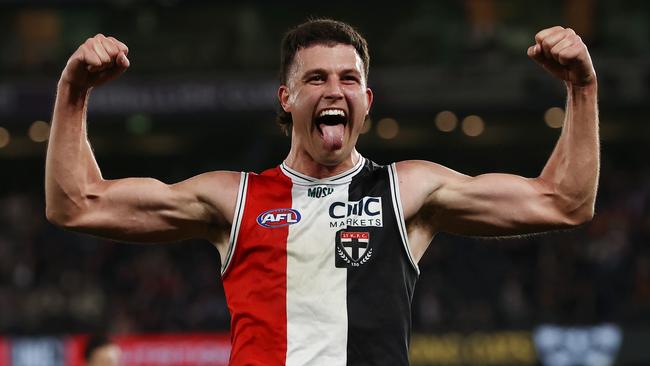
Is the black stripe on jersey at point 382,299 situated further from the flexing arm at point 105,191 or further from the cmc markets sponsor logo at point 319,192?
the flexing arm at point 105,191

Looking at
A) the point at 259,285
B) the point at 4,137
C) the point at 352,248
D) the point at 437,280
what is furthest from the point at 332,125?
the point at 4,137

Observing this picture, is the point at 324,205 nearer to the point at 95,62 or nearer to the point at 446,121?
Answer: the point at 95,62

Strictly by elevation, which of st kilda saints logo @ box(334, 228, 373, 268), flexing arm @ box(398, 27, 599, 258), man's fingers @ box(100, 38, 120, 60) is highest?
man's fingers @ box(100, 38, 120, 60)

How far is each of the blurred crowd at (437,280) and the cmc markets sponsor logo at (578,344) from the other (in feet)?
0.68

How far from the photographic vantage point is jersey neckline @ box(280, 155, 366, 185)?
406 cm

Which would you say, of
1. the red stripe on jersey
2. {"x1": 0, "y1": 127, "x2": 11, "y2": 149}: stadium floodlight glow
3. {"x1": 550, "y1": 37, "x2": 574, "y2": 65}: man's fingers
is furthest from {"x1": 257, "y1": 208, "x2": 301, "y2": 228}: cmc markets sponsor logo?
{"x1": 0, "y1": 127, "x2": 11, "y2": 149}: stadium floodlight glow

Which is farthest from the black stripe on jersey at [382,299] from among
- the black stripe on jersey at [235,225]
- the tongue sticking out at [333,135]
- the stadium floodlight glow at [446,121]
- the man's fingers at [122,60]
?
the stadium floodlight glow at [446,121]

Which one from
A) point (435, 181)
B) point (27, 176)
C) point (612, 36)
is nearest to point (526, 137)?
point (612, 36)

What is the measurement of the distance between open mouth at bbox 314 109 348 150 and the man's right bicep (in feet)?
1.25

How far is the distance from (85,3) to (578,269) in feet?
30.9

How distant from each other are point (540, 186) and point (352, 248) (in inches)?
25.4

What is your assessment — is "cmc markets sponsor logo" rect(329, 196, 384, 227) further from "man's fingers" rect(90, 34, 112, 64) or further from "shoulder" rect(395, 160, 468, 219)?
"man's fingers" rect(90, 34, 112, 64)

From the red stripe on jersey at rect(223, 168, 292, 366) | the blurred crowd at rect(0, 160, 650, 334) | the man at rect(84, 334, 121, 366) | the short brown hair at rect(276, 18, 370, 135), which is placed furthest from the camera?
the blurred crowd at rect(0, 160, 650, 334)

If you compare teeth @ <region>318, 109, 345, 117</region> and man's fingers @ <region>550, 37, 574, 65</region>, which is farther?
teeth @ <region>318, 109, 345, 117</region>
